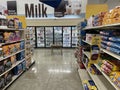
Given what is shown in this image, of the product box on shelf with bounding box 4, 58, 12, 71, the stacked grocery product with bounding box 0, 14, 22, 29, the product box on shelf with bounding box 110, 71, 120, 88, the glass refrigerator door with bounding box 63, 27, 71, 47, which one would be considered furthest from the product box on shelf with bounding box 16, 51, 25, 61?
the glass refrigerator door with bounding box 63, 27, 71, 47

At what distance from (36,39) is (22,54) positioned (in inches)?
283

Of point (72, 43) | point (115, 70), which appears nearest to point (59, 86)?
point (115, 70)

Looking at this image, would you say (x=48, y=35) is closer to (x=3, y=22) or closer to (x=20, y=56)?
(x=20, y=56)

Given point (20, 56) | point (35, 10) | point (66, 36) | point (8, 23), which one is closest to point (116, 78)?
point (8, 23)

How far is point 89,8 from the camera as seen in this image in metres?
4.79

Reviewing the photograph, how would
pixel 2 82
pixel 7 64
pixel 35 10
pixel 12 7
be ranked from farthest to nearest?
pixel 35 10 < pixel 12 7 < pixel 7 64 < pixel 2 82

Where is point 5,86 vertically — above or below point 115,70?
below

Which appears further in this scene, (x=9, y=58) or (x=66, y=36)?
(x=66, y=36)

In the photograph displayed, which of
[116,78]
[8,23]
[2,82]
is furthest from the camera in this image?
[8,23]

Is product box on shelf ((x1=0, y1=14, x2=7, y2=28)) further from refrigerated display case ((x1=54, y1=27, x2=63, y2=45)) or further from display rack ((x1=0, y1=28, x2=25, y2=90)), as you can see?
refrigerated display case ((x1=54, y1=27, x2=63, y2=45))

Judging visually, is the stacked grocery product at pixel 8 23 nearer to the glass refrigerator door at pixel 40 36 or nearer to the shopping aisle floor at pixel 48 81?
the shopping aisle floor at pixel 48 81

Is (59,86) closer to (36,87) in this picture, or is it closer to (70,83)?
(70,83)

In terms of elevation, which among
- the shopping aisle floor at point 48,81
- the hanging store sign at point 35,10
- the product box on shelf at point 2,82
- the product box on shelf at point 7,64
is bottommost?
the shopping aisle floor at point 48,81

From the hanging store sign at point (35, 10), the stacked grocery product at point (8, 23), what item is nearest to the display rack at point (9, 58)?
the stacked grocery product at point (8, 23)
